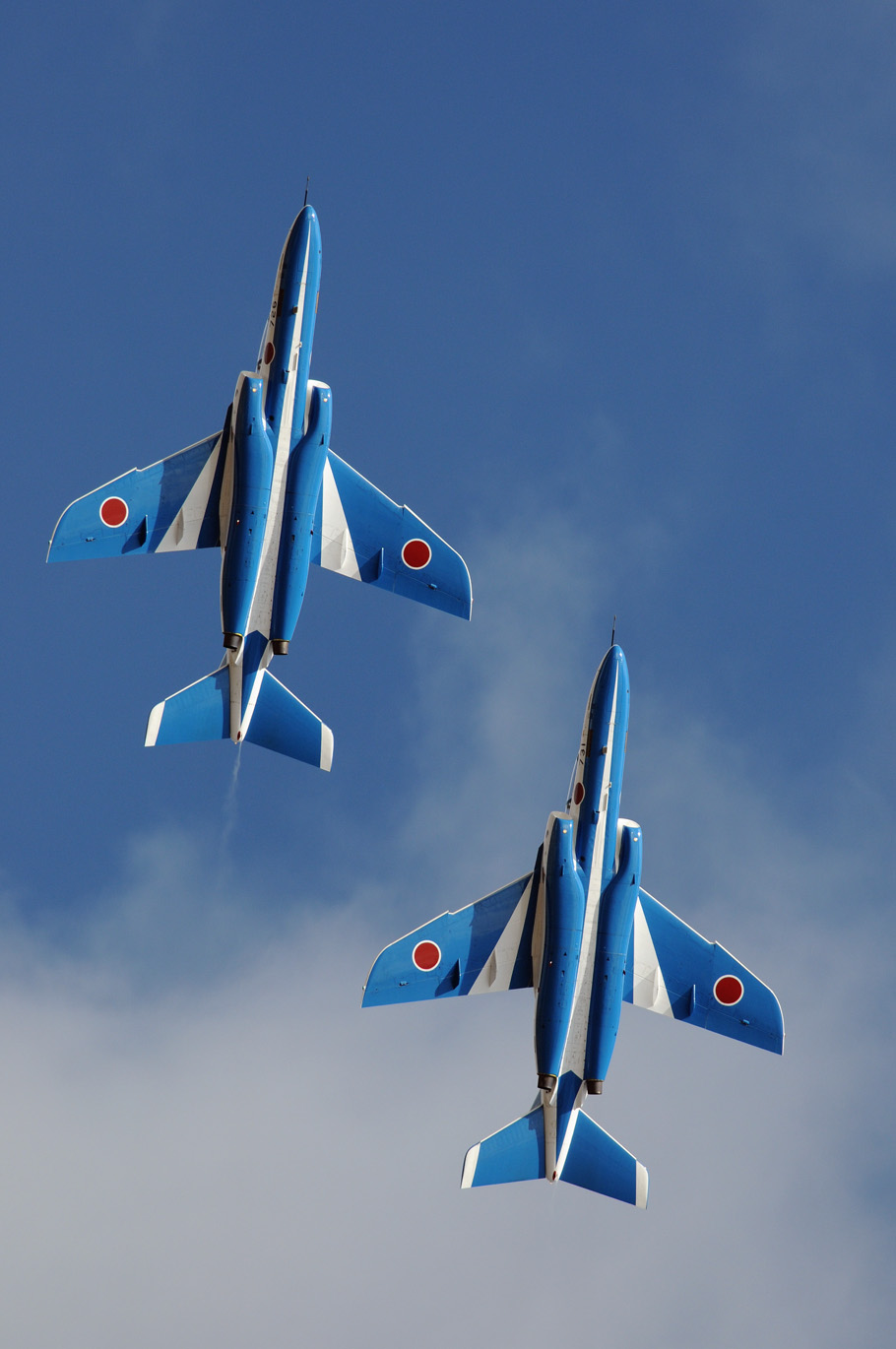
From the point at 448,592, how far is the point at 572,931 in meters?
10.2

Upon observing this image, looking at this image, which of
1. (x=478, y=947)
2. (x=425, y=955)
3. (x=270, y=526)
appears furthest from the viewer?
(x=478, y=947)

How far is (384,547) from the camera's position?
184 feet

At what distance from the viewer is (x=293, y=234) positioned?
53781 millimetres

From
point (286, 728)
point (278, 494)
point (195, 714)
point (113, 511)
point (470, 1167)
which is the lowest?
point (470, 1167)

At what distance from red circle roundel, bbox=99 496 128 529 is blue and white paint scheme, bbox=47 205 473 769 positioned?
0.04 metres

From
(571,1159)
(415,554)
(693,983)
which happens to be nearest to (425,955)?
(571,1159)

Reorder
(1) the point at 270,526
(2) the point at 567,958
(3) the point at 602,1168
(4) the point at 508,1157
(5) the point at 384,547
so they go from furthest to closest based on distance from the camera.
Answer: (5) the point at 384,547 < (1) the point at 270,526 < (3) the point at 602,1168 < (4) the point at 508,1157 < (2) the point at 567,958

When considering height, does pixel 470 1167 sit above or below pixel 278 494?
below

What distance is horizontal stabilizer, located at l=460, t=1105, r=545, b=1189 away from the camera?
168 ft

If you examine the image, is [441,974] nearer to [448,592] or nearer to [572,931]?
[572,931]

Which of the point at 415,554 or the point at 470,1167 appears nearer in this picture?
the point at 470,1167

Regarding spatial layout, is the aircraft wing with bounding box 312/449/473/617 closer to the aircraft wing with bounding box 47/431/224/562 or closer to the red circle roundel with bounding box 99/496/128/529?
the aircraft wing with bounding box 47/431/224/562

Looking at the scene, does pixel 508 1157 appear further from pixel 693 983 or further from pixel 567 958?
pixel 693 983

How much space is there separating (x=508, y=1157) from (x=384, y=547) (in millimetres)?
15965
